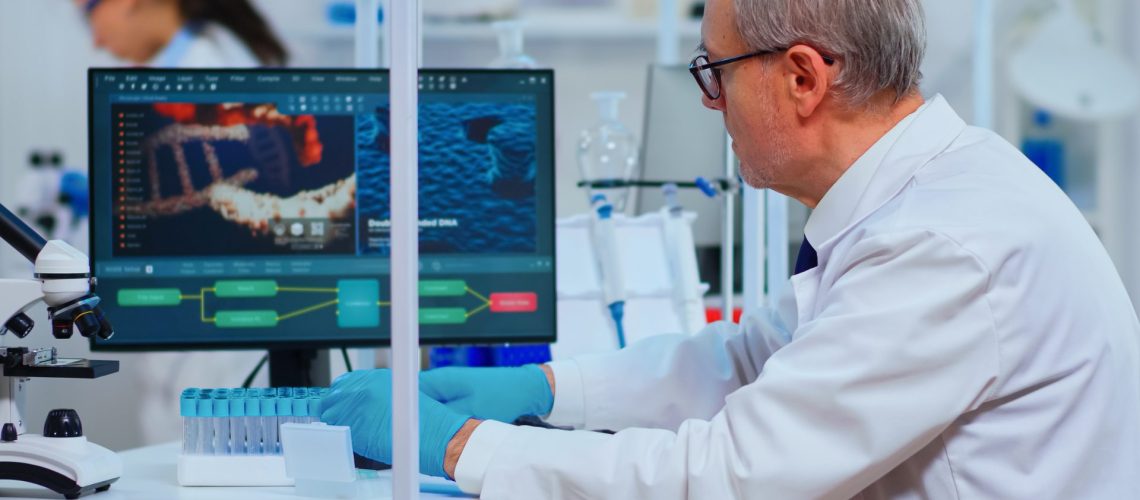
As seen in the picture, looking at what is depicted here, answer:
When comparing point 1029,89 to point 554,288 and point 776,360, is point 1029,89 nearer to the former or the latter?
point 554,288

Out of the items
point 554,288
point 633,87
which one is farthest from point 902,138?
point 633,87

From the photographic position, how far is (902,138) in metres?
1.20

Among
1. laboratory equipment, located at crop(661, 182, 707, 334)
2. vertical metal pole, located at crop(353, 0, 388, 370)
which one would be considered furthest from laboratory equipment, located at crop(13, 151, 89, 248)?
laboratory equipment, located at crop(661, 182, 707, 334)

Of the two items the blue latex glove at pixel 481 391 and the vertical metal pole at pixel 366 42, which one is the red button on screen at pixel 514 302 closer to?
the blue latex glove at pixel 481 391

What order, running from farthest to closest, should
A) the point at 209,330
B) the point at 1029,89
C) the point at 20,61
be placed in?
1. the point at 1029,89
2. the point at 20,61
3. the point at 209,330

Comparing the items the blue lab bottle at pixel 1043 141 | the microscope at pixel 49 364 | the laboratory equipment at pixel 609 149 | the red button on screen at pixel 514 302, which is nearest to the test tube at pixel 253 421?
the microscope at pixel 49 364

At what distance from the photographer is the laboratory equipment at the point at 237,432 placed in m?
1.23

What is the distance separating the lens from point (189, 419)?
1.24 meters

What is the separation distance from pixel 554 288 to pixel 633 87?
7.83 feet

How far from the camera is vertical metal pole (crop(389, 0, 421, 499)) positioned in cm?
94

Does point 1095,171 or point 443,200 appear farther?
point 1095,171

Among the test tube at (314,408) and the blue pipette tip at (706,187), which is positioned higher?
the blue pipette tip at (706,187)

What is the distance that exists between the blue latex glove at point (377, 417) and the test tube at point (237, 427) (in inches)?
3.6

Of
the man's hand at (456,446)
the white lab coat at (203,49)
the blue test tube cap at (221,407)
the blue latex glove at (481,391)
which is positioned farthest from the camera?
the white lab coat at (203,49)
